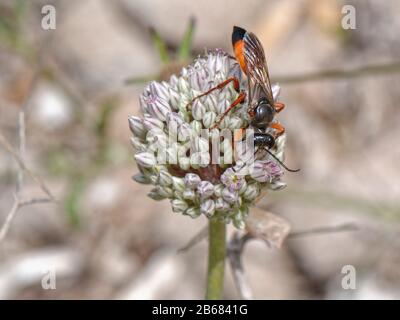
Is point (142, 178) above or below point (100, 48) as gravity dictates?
below

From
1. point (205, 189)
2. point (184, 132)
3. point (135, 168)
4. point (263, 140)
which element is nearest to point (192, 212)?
point (205, 189)

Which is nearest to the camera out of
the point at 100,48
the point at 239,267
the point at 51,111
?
the point at 239,267

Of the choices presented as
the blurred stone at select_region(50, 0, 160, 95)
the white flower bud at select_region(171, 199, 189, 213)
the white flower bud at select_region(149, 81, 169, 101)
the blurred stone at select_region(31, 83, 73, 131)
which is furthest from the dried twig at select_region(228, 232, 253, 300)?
the blurred stone at select_region(50, 0, 160, 95)

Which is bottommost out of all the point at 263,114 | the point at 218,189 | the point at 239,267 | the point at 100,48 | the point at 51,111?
the point at 239,267

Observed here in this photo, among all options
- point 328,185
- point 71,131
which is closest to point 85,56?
point 71,131

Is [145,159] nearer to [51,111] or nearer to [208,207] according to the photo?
[208,207]

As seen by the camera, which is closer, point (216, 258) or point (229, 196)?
point (229, 196)

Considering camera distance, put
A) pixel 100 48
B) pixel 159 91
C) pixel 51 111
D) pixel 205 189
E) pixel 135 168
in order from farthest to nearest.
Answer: pixel 100 48, pixel 51 111, pixel 135 168, pixel 159 91, pixel 205 189

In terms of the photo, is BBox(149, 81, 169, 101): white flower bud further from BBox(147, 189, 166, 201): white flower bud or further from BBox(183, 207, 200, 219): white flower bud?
BBox(183, 207, 200, 219): white flower bud
